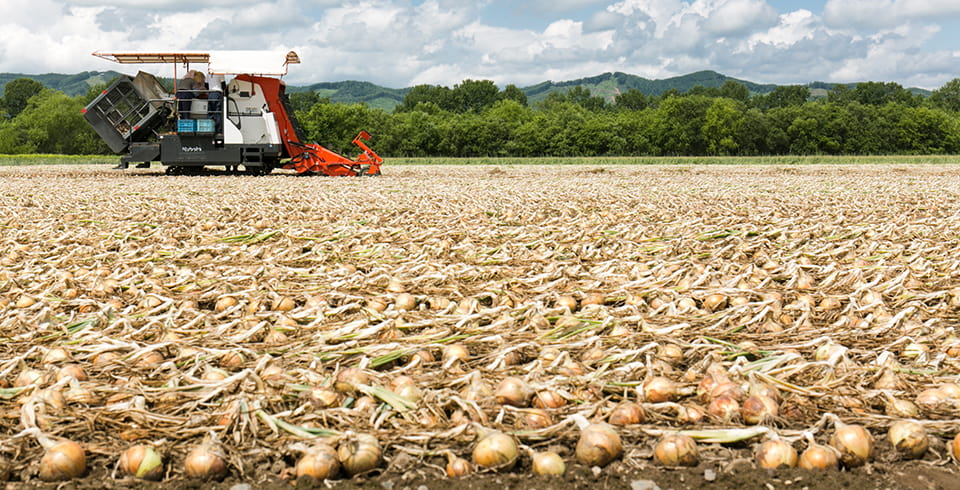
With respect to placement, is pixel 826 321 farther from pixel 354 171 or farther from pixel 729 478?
pixel 354 171

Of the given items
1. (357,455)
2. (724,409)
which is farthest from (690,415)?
(357,455)

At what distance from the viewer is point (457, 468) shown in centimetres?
247

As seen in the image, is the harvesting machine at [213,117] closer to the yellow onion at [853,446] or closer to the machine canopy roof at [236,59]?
the machine canopy roof at [236,59]

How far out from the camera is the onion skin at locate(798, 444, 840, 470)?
2.48 meters

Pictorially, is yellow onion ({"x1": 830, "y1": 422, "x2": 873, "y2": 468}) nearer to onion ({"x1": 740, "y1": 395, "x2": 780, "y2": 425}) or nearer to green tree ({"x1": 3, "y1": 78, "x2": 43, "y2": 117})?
onion ({"x1": 740, "y1": 395, "x2": 780, "y2": 425})

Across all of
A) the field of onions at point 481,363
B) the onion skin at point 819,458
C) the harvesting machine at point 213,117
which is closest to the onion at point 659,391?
the field of onions at point 481,363

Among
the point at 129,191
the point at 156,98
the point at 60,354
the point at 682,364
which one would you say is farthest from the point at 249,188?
the point at 682,364

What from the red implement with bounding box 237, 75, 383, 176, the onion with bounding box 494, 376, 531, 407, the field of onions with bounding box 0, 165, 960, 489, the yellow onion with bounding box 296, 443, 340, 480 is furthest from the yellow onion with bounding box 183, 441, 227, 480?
the red implement with bounding box 237, 75, 383, 176

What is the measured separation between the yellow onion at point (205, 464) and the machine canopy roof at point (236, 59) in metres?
20.5

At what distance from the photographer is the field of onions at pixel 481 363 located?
252 centimetres

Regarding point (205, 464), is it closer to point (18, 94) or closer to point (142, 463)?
point (142, 463)

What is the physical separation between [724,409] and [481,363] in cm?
115

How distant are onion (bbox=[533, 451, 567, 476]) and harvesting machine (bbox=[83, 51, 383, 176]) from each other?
784 inches

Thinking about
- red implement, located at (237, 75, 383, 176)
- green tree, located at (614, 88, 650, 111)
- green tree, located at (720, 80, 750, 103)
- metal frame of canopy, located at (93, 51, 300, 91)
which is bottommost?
red implement, located at (237, 75, 383, 176)
